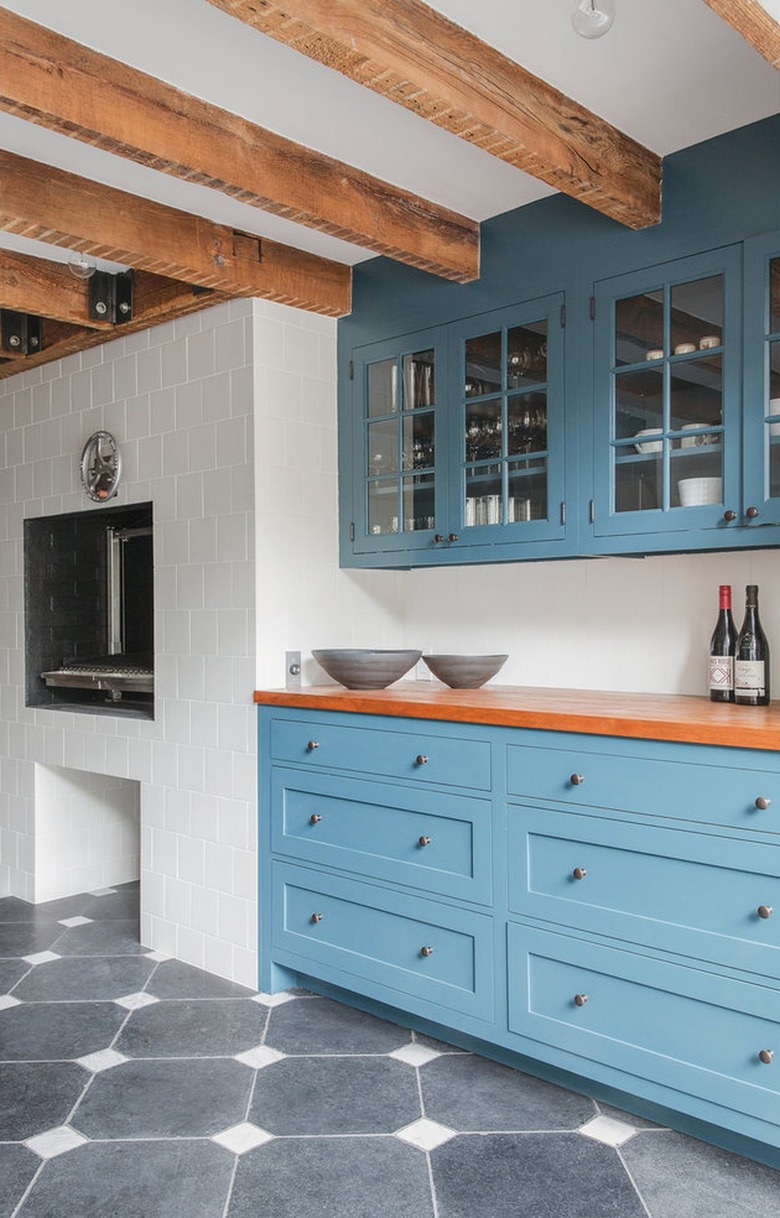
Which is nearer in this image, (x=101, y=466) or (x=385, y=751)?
(x=385, y=751)

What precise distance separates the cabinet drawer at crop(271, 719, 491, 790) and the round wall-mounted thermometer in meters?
1.30

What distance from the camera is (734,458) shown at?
2.58 meters

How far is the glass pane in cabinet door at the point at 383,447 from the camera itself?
3.49 meters

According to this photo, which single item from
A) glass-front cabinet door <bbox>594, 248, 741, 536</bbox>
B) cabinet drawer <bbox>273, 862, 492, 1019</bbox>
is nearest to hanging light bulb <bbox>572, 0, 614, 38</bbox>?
glass-front cabinet door <bbox>594, 248, 741, 536</bbox>

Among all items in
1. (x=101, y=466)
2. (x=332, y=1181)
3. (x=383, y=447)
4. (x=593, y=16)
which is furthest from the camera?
(x=101, y=466)

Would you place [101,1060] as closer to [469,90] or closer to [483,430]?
[483,430]

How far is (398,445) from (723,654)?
4.39 ft

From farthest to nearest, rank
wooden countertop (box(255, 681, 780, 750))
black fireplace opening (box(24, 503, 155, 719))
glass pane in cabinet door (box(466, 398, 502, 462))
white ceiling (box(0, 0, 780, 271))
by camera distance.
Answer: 1. black fireplace opening (box(24, 503, 155, 719))
2. glass pane in cabinet door (box(466, 398, 502, 462))
3. wooden countertop (box(255, 681, 780, 750))
4. white ceiling (box(0, 0, 780, 271))

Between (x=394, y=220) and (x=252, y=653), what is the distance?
1.49 meters

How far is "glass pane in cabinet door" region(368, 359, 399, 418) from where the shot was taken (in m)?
3.49

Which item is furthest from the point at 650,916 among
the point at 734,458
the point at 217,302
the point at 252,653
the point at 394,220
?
the point at 217,302

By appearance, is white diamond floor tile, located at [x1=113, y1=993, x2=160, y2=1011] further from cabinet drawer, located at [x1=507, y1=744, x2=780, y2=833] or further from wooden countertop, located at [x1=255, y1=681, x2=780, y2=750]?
cabinet drawer, located at [x1=507, y1=744, x2=780, y2=833]

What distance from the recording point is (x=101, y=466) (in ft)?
13.1

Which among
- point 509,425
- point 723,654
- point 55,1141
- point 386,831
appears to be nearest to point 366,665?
point 386,831
